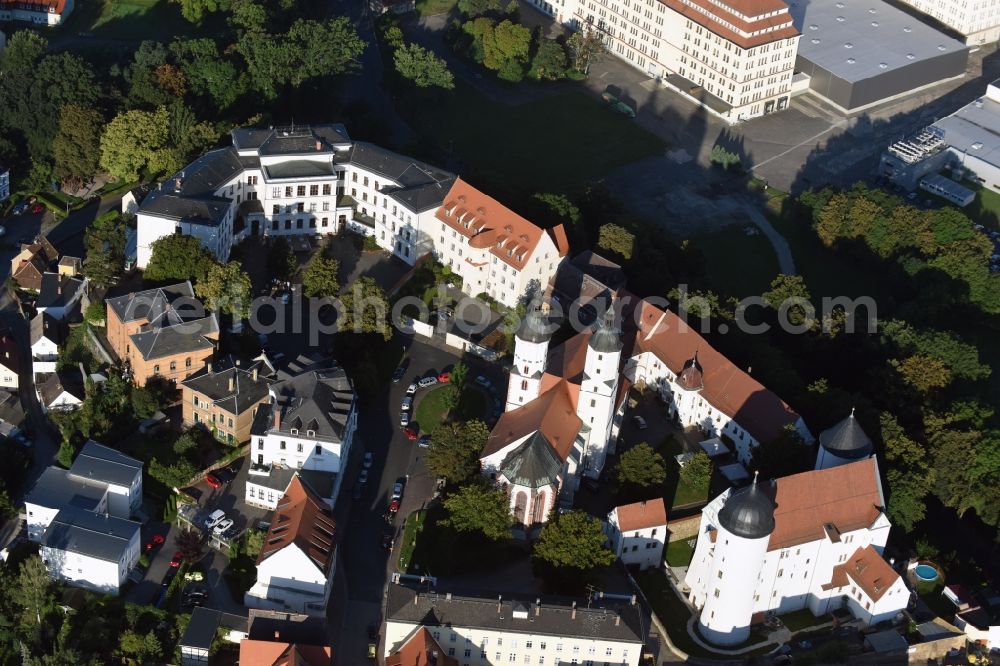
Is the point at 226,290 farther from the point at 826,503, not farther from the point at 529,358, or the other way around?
the point at 826,503

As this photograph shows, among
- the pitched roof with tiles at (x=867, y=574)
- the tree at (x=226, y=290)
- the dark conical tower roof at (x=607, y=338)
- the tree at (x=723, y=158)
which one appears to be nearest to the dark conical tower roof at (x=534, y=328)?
the dark conical tower roof at (x=607, y=338)

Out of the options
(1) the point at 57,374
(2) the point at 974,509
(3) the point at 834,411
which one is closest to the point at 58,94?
(1) the point at 57,374

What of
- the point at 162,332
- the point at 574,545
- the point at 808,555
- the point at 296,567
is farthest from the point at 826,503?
the point at 162,332

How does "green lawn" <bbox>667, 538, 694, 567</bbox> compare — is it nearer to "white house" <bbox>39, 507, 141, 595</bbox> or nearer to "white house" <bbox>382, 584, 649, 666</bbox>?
"white house" <bbox>382, 584, 649, 666</bbox>

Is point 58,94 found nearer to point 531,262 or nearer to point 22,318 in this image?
point 22,318

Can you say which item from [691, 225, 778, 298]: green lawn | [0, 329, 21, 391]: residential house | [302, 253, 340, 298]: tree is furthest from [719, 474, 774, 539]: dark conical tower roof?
[0, 329, 21, 391]: residential house

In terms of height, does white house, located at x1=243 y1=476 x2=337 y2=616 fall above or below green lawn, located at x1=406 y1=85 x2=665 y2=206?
above

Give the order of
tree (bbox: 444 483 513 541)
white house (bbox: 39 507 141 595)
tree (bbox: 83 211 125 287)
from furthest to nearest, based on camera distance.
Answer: tree (bbox: 83 211 125 287) → tree (bbox: 444 483 513 541) → white house (bbox: 39 507 141 595)

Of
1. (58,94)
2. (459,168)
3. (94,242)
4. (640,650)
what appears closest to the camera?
(640,650)
